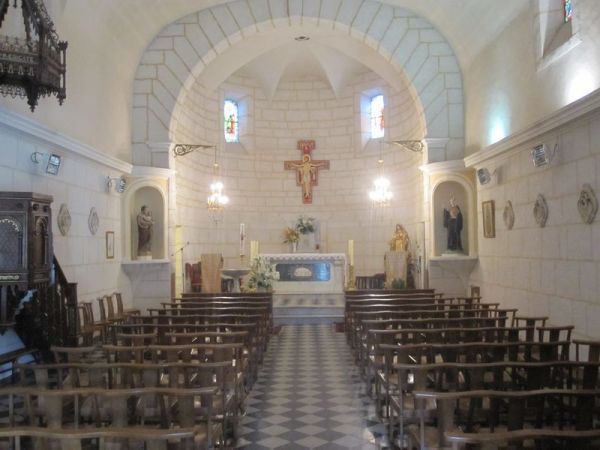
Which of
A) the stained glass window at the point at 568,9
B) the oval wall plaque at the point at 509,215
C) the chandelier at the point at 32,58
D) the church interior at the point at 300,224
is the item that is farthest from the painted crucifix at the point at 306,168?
the chandelier at the point at 32,58

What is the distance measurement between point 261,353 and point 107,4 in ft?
24.0

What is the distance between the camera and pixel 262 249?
1861 centimetres

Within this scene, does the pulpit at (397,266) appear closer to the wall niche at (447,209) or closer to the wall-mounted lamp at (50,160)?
the wall niche at (447,209)

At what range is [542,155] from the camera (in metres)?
9.19

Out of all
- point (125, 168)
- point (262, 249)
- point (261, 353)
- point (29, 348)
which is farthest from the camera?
point (262, 249)

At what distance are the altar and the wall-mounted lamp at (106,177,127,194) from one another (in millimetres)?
3902

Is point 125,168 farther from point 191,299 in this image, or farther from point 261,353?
point 261,353

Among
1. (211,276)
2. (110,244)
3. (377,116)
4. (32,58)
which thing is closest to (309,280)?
(211,276)

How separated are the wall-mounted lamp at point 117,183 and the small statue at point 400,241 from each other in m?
7.33

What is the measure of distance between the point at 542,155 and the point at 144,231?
28.4 ft

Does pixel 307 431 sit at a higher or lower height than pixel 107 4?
lower

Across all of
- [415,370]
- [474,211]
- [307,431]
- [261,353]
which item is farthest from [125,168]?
[415,370]

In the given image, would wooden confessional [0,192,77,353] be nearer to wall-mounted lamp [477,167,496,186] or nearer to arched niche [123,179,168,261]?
arched niche [123,179,168,261]

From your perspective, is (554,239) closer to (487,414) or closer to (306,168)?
(487,414)
